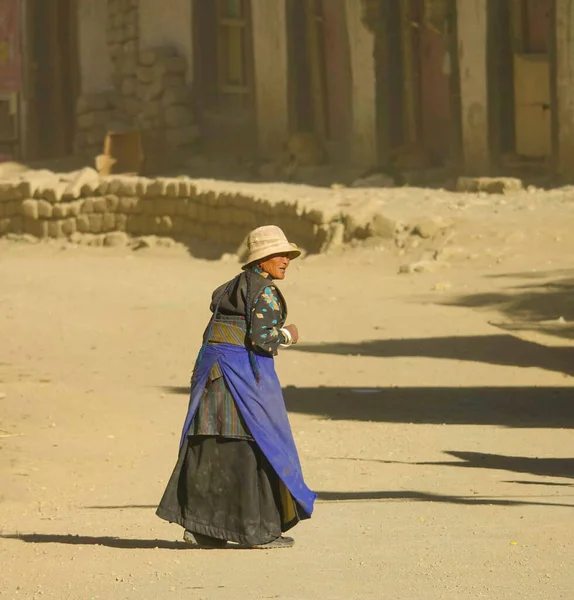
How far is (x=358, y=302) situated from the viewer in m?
13.2

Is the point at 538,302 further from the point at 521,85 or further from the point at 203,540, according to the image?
Answer: the point at 203,540

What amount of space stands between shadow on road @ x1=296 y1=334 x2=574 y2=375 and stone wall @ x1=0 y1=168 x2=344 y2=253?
479 centimetres

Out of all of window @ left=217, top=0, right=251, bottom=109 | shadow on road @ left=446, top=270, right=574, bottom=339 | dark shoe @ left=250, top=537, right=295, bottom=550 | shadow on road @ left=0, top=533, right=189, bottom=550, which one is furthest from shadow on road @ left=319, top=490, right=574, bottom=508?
window @ left=217, top=0, right=251, bottom=109

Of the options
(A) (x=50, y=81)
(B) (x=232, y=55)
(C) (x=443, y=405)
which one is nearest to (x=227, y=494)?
(C) (x=443, y=405)

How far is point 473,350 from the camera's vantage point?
11.0 metres

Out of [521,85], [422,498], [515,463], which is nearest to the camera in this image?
[422,498]

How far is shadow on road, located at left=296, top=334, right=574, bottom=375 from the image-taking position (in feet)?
34.6

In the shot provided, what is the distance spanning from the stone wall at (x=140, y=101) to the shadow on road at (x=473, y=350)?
34.9 ft

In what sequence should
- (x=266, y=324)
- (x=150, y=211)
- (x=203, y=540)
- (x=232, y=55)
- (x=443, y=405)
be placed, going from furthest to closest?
(x=232, y=55), (x=150, y=211), (x=443, y=405), (x=203, y=540), (x=266, y=324)

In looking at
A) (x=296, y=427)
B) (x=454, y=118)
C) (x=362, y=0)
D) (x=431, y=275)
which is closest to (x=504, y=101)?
(x=454, y=118)

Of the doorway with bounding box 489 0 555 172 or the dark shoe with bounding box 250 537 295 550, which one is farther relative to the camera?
the doorway with bounding box 489 0 555 172

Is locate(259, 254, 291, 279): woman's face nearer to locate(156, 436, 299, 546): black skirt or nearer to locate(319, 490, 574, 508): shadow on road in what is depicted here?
locate(156, 436, 299, 546): black skirt

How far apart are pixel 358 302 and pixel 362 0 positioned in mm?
6498

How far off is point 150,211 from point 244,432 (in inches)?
559
